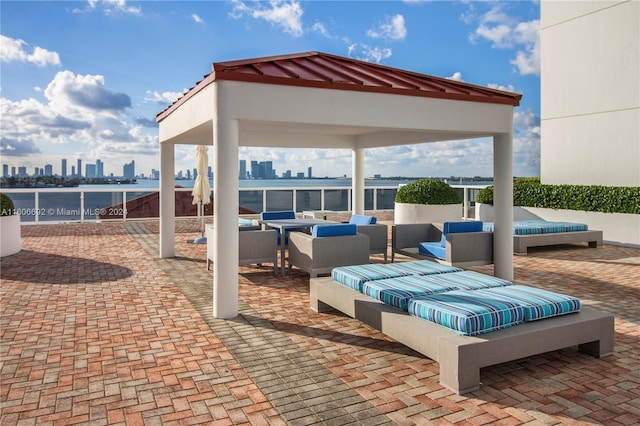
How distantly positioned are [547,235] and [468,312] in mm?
8161

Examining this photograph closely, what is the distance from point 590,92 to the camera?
14438mm

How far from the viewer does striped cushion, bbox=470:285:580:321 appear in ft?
15.1

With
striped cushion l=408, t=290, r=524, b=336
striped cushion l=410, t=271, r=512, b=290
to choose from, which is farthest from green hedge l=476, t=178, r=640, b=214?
striped cushion l=408, t=290, r=524, b=336

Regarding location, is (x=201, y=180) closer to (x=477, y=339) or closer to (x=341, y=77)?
(x=341, y=77)

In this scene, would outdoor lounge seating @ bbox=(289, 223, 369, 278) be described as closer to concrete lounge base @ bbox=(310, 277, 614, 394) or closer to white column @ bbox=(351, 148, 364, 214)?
concrete lounge base @ bbox=(310, 277, 614, 394)

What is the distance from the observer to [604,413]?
3.69m

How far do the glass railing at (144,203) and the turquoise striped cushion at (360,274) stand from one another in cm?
812

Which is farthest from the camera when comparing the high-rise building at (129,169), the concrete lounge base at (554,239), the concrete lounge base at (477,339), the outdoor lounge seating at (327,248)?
the high-rise building at (129,169)

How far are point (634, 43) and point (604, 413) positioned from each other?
1295cm

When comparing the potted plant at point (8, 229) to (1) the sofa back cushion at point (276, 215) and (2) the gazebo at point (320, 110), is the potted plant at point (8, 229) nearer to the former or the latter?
(2) the gazebo at point (320, 110)

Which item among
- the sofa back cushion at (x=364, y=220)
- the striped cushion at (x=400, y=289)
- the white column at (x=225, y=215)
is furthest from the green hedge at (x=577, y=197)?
the white column at (x=225, y=215)

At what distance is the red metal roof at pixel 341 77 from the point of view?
623 cm

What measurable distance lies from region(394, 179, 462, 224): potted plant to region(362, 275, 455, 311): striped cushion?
8.34m

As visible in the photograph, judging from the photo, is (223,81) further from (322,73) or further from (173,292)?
(173,292)
